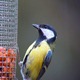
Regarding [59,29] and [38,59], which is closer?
[38,59]

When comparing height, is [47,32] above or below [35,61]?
above

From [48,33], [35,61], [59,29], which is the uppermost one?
[48,33]

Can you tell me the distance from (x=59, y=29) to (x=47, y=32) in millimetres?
1471

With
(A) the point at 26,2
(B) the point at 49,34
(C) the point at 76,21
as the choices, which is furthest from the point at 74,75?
(B) the point at 49,34

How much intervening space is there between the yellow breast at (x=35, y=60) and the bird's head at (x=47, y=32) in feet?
0.30

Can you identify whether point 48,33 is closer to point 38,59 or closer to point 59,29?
point 38,59

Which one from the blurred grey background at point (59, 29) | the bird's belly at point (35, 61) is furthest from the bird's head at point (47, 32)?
the blurred grey background at point (59, 29)

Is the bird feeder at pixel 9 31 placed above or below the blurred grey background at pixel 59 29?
above

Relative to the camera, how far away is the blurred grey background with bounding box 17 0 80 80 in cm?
416

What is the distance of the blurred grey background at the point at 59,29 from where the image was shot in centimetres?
416

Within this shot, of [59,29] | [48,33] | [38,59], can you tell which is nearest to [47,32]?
[48,33]

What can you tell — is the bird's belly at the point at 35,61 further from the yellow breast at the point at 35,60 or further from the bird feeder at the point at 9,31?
the bird feeder at the point at 9,31

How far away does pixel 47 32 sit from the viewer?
2.92 meters

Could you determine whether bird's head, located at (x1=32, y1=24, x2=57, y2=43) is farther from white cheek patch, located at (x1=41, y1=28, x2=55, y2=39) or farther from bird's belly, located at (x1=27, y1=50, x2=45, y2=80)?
bird's belly, located at (x1=27, y1=50, x2=45, y2=80)
